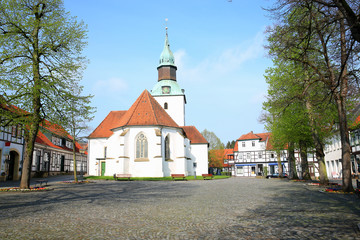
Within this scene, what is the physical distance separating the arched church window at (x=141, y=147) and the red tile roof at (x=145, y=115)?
187 cm

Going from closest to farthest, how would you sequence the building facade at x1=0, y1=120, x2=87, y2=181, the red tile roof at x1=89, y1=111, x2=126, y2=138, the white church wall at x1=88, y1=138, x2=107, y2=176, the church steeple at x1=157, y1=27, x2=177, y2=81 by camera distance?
the building facade at x1=0, y1=120, x2=87, y2=181 < the white church wall at x1=88, y1=138, x2=107, y2=176 < the red tile roof at x1=89, y1=111, x2=126, y2=138 < the church steeple at x1=157, y1=27, x2=177, y2=81

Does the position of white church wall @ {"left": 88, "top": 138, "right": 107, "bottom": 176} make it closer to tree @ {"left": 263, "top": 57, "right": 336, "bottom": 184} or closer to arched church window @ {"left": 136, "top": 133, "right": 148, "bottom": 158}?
arched church window @ {"left": 136, "top": 133, "right": 148, "bottom": 158}

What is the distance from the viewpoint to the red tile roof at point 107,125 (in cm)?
4191

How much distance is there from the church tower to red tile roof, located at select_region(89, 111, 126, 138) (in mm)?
7526

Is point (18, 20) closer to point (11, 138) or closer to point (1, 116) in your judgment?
point (1, 116)

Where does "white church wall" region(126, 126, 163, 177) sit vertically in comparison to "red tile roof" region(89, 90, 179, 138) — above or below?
below

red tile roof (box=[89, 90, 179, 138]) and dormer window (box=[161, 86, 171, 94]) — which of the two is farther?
dormer window (box=[161, 86, 171, 94])

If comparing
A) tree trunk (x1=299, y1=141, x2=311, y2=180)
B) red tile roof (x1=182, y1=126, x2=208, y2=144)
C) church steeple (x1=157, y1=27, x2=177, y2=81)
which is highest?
church steeple (x1=157, y1=27, x2=177, y2=81)

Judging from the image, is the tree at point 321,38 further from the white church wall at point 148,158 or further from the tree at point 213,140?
the tree at point 213,140

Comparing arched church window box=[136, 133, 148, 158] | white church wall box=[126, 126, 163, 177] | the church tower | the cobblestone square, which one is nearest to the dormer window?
the church tower

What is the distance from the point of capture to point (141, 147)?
→ 112 ft

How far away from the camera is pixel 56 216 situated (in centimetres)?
796

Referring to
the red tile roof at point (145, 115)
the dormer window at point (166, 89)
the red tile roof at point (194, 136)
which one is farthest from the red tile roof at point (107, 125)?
the red tile roof at point (194, 136)

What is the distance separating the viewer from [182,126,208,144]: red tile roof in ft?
159
